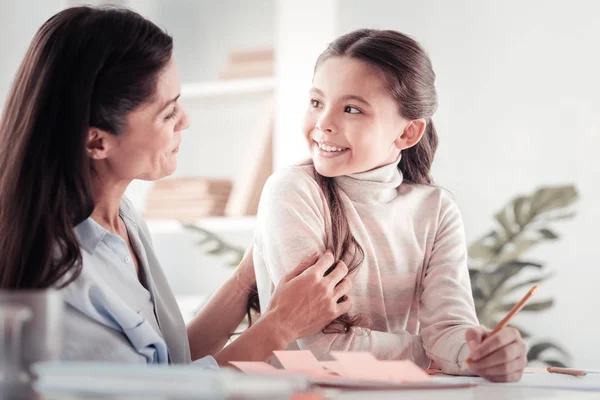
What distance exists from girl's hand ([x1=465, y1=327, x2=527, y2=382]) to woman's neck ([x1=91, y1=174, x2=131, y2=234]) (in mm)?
621

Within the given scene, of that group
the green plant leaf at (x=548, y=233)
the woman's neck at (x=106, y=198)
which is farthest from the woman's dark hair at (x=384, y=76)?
the green plant leaf at (x=548, y=233)

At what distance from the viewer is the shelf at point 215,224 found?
3.17 meters

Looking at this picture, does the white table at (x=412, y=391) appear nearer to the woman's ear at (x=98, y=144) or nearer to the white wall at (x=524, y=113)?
the woman's ear at (x=98, y=144)

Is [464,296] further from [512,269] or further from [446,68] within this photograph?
[446,68]

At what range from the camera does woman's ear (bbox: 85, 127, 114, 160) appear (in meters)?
1.18

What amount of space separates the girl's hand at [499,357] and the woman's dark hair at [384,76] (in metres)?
0.30

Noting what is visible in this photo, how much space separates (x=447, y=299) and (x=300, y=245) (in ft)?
0.96

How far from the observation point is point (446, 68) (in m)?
3.25

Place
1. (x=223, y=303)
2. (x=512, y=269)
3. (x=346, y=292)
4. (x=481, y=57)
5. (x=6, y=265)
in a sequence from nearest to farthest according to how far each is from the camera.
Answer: (x=6, y=265) < (x=346, y=292) < (x=223, y=303) < (x=512, y=269) < (x=481, y=57)

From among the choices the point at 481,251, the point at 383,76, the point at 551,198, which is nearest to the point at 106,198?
the point at 383,76

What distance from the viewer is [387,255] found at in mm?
1477

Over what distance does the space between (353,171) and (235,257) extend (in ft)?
6.44

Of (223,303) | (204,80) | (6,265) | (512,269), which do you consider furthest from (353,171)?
(204,80)

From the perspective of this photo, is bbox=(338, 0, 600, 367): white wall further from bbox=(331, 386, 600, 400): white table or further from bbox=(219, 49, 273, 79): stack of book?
bbox=(331, 386, 600, 400): white table
